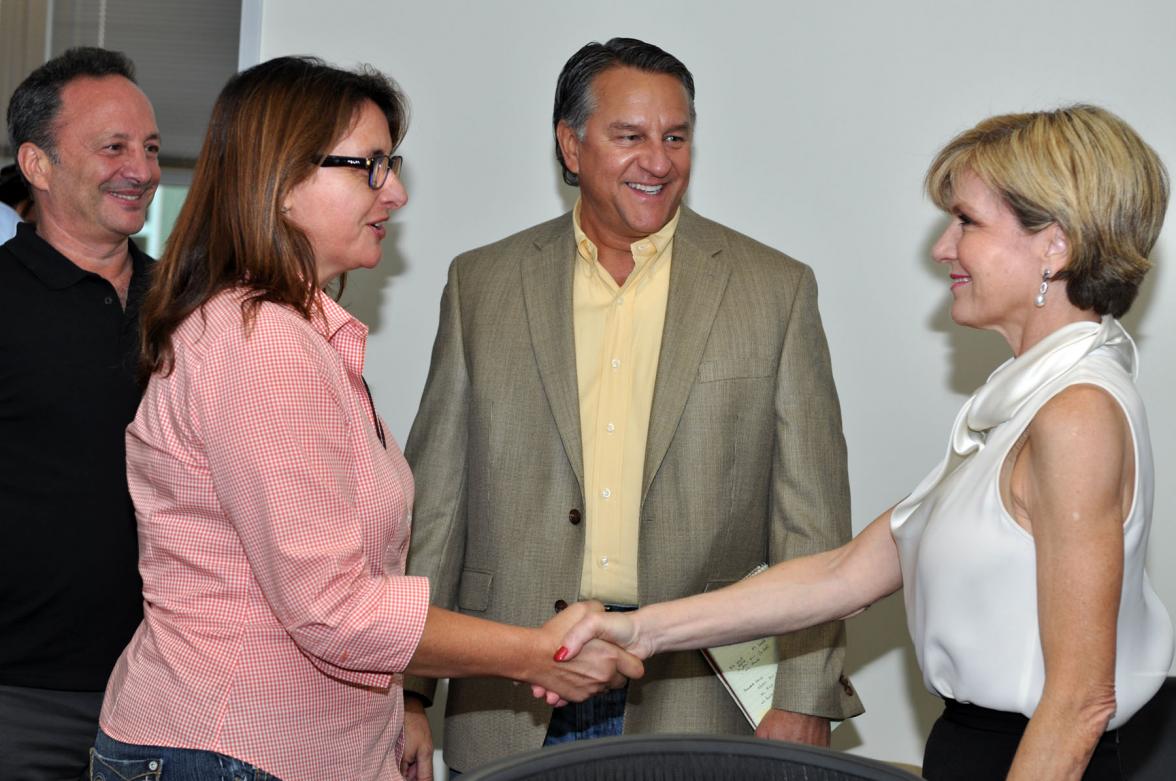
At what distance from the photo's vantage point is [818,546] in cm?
249

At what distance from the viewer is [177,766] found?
1612mm

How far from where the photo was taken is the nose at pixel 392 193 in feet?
6.44

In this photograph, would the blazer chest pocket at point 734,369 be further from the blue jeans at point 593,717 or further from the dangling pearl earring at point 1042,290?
the dangling pearl earring at point 1042,290

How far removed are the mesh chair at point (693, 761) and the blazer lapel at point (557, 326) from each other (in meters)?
1.14

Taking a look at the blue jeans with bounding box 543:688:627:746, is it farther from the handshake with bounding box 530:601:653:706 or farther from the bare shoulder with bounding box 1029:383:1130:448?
the bare shoulder with bounding box 1029:383:1130:448

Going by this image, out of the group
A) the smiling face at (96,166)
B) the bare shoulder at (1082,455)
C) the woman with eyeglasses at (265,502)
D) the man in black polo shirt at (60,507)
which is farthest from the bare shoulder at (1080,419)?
the smiling face at (96,166)

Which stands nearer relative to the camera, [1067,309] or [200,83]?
[1067,309]

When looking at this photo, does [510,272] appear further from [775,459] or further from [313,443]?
[313,443]

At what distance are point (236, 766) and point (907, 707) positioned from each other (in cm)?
224

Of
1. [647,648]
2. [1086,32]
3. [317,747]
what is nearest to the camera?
[317,747]

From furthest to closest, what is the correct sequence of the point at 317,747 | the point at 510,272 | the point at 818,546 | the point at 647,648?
1. the point at 510,272
2. the point at 818,546
3. the point at 647,648
4. the point at 317,747

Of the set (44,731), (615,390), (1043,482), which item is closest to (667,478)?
(615,390)

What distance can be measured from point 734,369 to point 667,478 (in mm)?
254

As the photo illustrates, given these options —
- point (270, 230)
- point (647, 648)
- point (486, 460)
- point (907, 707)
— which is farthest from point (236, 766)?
point (907, 707)
